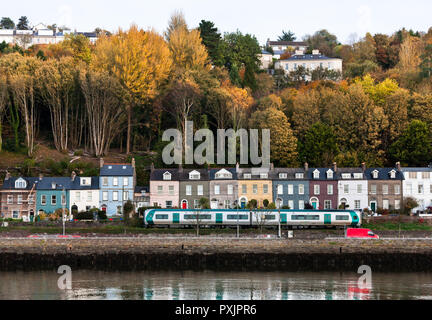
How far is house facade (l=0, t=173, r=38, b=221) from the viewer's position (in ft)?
253

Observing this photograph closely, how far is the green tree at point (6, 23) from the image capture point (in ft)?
624

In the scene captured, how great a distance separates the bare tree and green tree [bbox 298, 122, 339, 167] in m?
21.0

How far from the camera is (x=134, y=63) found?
289 feet

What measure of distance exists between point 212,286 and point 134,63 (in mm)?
43234

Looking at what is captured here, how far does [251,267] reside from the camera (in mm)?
60031

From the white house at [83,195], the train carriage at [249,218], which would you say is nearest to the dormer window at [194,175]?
the train carriage at [249,218]

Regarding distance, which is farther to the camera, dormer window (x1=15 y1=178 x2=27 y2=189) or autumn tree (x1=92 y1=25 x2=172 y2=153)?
autumn tree (x1=92 y1=25 x2=172 y2=153)

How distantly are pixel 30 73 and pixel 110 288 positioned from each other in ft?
151

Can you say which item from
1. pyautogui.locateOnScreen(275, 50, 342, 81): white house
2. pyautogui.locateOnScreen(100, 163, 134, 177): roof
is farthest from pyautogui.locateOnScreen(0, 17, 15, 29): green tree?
pyautogui.locateOnScreen(100, 163, 134, 177): roof

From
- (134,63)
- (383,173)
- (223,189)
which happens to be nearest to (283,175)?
(223,189)

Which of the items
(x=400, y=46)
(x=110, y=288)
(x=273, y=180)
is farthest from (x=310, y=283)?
(x=400, y=46)

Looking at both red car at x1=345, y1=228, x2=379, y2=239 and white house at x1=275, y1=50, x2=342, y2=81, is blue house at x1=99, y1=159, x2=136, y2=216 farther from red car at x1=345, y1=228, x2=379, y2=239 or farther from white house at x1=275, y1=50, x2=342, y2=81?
white house at x1=275, y1=50, x2=342, y2=81

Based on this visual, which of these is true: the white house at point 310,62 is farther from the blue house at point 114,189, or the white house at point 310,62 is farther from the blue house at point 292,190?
the blue house at point 114,189

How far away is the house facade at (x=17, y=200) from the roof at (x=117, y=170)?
7208 millimetres
